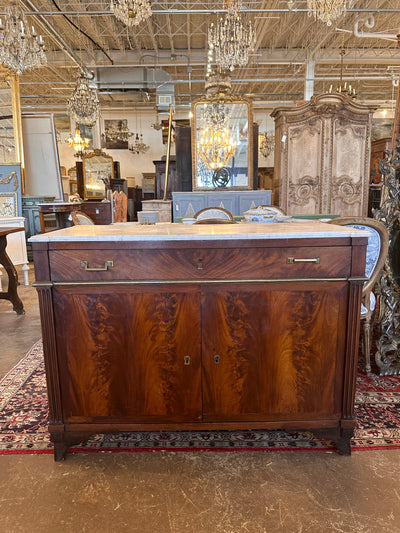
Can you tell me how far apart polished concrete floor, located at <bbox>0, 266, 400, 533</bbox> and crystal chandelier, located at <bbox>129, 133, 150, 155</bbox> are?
1408 cm

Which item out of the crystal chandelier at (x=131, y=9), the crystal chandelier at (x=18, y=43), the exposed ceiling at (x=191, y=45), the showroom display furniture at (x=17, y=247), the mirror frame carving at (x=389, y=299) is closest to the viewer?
the mirror frame carving at (x=389, y=299)

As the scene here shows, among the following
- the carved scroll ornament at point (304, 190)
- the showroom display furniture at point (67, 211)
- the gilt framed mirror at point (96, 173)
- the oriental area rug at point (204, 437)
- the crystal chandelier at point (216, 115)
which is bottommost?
the oriental area rug at point (204, 437)

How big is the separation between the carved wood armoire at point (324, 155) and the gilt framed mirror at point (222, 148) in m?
0.83

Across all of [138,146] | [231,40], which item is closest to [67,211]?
[231,40]

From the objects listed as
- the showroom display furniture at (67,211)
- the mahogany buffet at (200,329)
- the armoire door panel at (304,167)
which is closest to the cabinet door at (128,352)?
the mahogany buffet at (200,329)

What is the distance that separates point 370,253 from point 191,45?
1082 centimetres

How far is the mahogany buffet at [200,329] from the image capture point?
5.62 ft

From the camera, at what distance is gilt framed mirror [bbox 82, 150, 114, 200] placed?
13.2 meters

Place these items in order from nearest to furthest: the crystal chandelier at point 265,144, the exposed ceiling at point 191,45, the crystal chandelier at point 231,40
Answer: the crystal chandelier at point 231,40 < the exposed ceiling at point 191,45 < the crystal chandelier at point 265,144

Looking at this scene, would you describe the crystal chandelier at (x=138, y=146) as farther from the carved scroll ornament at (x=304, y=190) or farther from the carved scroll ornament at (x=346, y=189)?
the carved scroll ornament at (x=346, y=189)

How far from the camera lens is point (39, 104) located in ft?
51.7

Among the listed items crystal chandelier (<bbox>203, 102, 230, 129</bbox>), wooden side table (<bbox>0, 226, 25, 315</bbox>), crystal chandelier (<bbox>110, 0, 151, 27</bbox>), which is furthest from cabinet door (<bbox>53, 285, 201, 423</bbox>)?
crystal chandelier (<bbox>203, 102, 230, 129</bbox>)

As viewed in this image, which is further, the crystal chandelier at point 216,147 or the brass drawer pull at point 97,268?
the crystal chandelier at point 216,147

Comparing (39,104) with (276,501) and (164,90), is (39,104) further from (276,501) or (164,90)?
(276,501)
